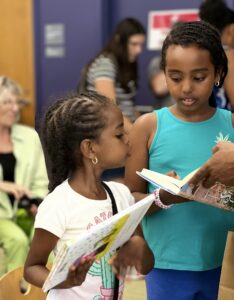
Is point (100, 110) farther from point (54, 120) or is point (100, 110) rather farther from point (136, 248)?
point (136, 248)

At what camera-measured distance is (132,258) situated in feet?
4.25

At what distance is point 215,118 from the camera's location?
159 cm

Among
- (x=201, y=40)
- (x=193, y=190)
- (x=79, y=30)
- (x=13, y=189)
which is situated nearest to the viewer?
(x=193, y=190)

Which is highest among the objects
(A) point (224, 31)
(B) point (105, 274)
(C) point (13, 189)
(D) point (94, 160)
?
(A) point (224, 31)

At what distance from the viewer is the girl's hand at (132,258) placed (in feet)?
4.15

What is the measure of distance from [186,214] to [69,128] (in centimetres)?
42

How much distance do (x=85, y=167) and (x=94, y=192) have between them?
0.22ft

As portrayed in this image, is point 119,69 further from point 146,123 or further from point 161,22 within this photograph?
point 146,123

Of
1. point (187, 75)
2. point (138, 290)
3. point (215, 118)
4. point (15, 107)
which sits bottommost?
point (138, 290)

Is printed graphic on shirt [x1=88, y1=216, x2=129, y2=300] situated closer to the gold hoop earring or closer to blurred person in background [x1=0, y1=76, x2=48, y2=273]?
the gold hoop earring

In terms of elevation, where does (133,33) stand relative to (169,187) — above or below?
above

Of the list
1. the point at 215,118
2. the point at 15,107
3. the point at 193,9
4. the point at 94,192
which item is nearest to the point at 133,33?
the point at 193,9

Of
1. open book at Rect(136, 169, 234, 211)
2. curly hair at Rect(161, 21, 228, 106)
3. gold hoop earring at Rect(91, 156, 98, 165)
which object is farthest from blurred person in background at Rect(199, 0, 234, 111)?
gold hoop earring at Rect(91, 156, 98, 165)

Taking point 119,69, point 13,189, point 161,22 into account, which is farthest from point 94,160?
point 161,22
